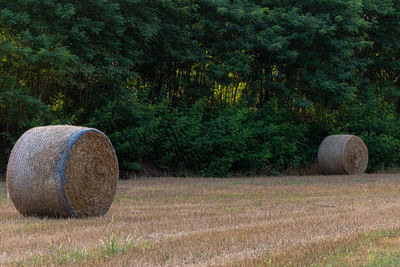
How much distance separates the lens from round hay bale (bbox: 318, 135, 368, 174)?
17172 millimetres

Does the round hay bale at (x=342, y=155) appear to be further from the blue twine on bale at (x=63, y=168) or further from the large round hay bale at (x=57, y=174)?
the blue twine on bale at (x=63, y=168)

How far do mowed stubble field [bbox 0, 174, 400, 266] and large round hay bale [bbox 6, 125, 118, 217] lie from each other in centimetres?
24

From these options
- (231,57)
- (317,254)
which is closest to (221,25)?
(231,57)

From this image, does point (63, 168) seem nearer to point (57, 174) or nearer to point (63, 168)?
point (63, 168)

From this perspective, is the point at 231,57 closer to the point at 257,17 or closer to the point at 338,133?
the point at 257,17

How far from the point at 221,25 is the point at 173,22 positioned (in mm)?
1515

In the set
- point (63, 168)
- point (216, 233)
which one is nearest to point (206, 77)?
point (63, 168)

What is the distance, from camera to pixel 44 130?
7.20m

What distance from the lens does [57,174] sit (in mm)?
6867

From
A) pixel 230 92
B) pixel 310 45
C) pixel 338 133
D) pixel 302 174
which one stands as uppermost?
pixel 310 45

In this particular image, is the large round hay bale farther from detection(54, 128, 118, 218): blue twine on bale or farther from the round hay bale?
the round hay bale

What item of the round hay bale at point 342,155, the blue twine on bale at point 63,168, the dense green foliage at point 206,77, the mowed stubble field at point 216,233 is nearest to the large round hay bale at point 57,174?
the blue twine on bale at point 63,168

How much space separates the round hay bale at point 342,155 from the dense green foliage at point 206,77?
917 millimetres

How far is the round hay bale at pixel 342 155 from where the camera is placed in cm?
1717
